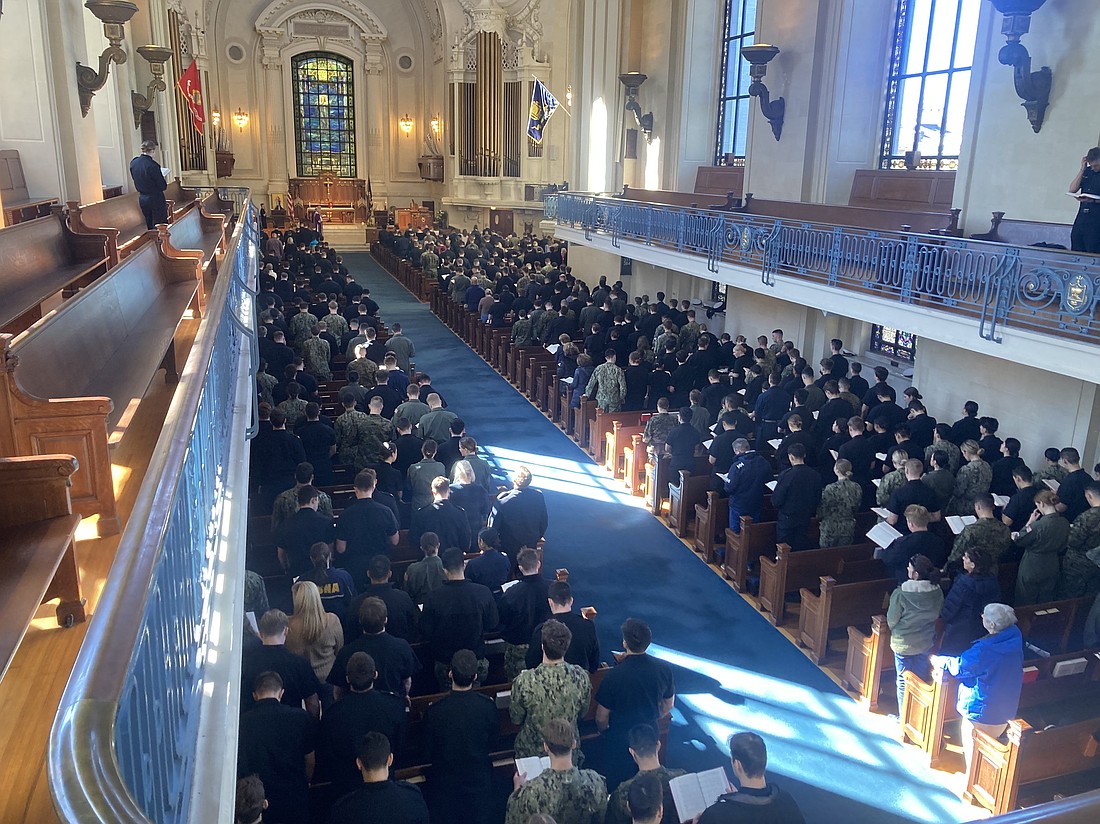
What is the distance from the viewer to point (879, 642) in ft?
21.1

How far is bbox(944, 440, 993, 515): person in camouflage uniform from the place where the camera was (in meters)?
8.15

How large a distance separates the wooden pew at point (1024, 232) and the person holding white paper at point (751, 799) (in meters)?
7.67

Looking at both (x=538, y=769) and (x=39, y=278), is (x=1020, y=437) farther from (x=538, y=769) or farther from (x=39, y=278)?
(x=39, y=278)

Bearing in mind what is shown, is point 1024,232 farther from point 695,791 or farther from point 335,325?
point 335,325

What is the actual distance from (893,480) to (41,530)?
280 inches

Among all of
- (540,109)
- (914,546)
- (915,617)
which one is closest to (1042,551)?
(914,546)

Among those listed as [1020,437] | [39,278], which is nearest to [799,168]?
[1020,437]

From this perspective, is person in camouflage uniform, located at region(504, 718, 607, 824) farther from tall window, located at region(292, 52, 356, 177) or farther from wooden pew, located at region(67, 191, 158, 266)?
tall window, located at region(292, 52, 356, 177)

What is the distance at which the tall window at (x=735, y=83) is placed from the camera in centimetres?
1734

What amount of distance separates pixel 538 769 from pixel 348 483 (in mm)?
5434

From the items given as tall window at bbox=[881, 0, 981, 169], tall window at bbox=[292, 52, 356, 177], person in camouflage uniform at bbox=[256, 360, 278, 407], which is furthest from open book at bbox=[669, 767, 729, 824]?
tall window at bbox=[292, 52, 356, 177]

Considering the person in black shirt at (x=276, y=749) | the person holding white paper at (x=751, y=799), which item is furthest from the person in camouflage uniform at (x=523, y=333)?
the person holding white paper at (x=751, y=799)

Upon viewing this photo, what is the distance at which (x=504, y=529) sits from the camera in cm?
776

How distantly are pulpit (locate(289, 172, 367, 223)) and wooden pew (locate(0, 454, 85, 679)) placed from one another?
113 ft
